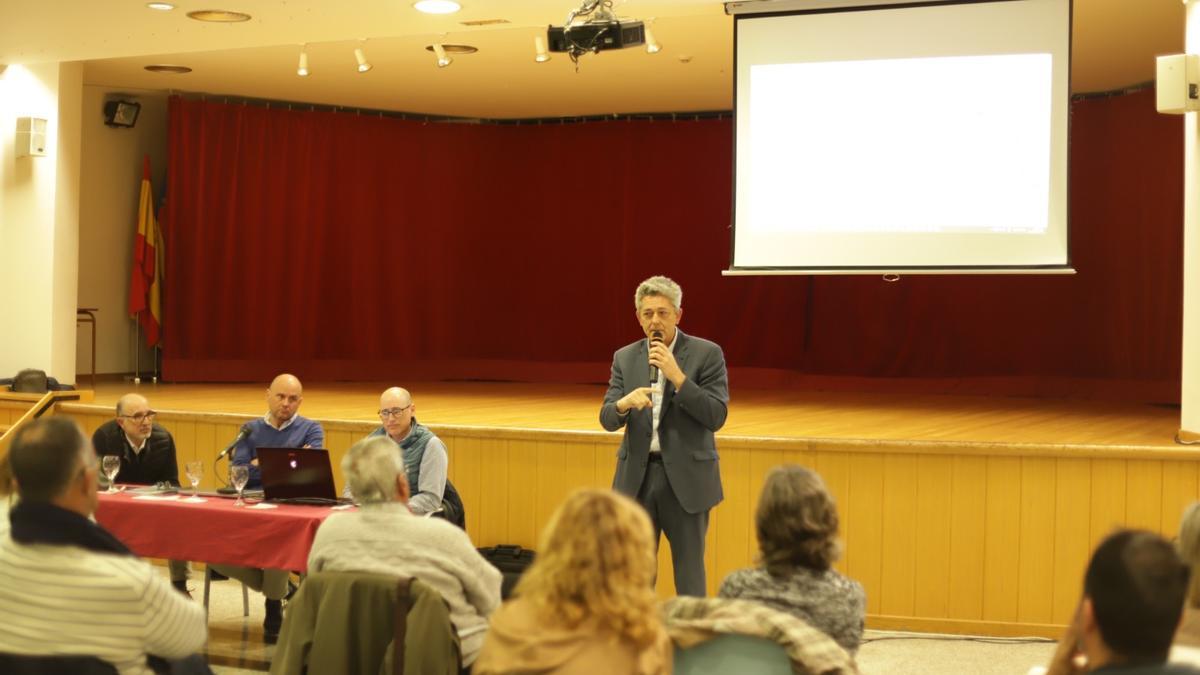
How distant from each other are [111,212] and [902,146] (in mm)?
6852

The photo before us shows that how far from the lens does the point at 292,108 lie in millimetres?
10750

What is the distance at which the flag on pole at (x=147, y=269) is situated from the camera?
10.2 metres

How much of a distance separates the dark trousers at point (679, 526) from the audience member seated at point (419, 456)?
76 cm

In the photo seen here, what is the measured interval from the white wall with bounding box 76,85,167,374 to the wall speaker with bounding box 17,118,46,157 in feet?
6.17

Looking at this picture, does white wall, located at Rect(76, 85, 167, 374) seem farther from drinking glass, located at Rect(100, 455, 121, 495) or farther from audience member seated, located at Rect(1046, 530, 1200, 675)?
audience member seated, located at Rect(1046, 530, 1200, 675)

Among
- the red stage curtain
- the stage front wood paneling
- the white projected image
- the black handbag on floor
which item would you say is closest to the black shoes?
the black handbag on floor

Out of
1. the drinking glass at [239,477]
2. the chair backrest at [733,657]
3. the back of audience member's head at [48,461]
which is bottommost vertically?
the chair backrest at [733,657]

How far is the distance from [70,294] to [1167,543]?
7.99 meters

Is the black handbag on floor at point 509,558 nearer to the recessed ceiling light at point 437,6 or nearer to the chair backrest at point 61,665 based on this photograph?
the recessed ceiling light at point 437,6

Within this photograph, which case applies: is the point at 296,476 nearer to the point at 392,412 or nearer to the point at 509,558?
the point at 392,412

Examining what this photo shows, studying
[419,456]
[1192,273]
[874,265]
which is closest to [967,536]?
[874,265]

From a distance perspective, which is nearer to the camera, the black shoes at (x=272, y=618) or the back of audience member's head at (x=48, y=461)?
the back of audience member's head at (x=48, y=461)

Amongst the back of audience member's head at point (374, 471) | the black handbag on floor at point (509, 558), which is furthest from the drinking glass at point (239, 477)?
the black handbag on floor at point (509, 558)

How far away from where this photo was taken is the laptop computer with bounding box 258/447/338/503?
172 inches
